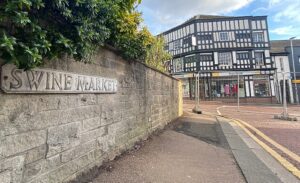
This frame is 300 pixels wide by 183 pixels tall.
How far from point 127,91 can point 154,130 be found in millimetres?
2428

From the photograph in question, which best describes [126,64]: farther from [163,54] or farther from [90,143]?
[163,54]

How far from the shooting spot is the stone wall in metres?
2.28

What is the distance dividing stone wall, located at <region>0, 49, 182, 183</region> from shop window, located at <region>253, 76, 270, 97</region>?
30.9 meters

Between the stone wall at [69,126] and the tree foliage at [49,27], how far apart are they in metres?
0.42

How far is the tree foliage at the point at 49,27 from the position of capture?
1.84 m

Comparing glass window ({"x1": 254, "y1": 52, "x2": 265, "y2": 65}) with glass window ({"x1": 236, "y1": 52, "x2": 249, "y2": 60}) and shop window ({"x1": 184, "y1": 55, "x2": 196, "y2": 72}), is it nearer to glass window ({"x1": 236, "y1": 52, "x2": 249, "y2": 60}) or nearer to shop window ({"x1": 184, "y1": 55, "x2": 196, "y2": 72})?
glass window ({"x1": 236, "y1": 52, "x2": 249, "y2": 60})

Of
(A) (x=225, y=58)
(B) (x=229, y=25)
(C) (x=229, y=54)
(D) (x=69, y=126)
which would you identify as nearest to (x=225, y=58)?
(A) (x=225, y=58)

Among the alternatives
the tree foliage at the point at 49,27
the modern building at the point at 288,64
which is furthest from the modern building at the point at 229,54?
the tree foliage at the point at 49,27

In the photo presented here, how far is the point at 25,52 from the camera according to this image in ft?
6.29

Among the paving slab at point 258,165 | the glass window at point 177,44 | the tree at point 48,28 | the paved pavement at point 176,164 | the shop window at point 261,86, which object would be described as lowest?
the paving slab at point 258,165

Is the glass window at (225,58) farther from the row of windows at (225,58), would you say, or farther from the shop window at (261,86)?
the shop window at (261,86)

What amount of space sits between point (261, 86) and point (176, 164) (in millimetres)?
32384

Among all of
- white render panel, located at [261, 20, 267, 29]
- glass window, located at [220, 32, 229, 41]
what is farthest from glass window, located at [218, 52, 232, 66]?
white render panel, located at [261, 20, 267, 29]

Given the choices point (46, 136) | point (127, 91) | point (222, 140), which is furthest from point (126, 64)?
point (222, 140)
